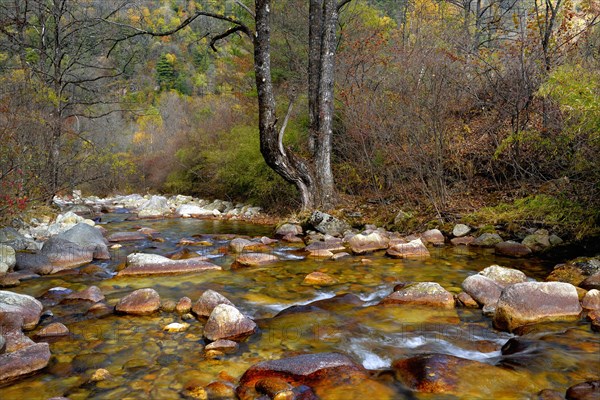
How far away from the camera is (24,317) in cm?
353

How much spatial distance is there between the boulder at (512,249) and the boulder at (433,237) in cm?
94

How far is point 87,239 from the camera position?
6445mm

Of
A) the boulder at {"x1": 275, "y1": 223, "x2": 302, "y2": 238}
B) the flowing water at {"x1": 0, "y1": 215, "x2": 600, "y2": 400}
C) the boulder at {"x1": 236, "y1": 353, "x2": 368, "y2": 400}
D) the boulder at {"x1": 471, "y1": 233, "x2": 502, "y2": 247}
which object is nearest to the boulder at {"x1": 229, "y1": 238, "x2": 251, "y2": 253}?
the boulder at {"x1": 275, "y1": 223, "x2": 302, "y2": 238}

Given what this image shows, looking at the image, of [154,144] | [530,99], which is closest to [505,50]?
[530,99]

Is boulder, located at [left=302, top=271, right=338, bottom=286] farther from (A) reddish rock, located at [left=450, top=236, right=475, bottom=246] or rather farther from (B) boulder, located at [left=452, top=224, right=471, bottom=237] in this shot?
(B) boulder, located at [left=452, top=224, right=471, bottom=237]

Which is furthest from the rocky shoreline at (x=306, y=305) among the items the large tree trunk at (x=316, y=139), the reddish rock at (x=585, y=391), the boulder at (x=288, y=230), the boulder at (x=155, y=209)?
the boulder at (x=155, y=209)

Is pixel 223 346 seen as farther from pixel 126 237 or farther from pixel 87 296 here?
pixel 126 237


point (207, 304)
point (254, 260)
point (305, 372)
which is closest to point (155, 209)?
point (254, 260)

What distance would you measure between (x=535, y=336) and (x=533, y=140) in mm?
4498

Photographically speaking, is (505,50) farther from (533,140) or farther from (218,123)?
(218,123)

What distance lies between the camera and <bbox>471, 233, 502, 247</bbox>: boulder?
21.7ft

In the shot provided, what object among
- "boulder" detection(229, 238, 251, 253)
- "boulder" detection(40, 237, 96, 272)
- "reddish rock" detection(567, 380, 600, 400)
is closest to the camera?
"reddish rock" detection(567, 380, 600, 400)

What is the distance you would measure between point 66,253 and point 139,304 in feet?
8.39

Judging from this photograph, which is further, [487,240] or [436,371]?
[487,240]
